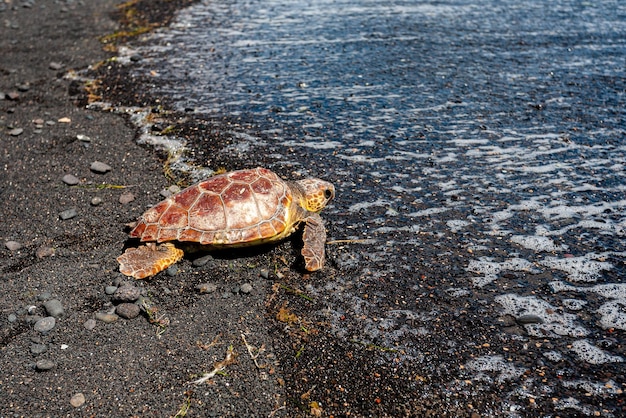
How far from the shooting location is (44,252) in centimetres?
621

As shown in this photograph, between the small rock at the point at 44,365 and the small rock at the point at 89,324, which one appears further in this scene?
the small rock at the point at 89,324

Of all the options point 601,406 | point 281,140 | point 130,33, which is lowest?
point 601,406

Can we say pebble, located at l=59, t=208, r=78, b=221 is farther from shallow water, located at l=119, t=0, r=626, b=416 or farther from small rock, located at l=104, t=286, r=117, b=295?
shallow water, located at l=119, t=0, r=626, b=416

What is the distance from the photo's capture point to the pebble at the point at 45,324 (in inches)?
202

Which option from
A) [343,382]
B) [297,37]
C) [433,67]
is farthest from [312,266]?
[297,37]

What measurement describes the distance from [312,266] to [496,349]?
220 cm

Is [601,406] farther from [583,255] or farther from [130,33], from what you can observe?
[130,33]

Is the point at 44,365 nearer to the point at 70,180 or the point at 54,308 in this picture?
the point at 54,308

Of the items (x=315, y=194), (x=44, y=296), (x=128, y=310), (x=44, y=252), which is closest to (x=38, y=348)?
(x=44, y=296)

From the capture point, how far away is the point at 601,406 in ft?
14.4

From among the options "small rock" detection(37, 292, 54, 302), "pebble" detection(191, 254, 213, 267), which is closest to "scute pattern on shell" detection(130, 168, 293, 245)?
"pebble" detection(191, 254, 213, 267)

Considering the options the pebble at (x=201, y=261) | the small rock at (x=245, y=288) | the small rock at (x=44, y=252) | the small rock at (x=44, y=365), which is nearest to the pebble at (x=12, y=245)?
the small rock at (x=44, y=252)

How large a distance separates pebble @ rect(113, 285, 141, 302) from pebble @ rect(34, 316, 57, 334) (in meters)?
0.64

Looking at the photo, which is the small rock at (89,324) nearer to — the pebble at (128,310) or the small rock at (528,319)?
the pebble at (128,310)
